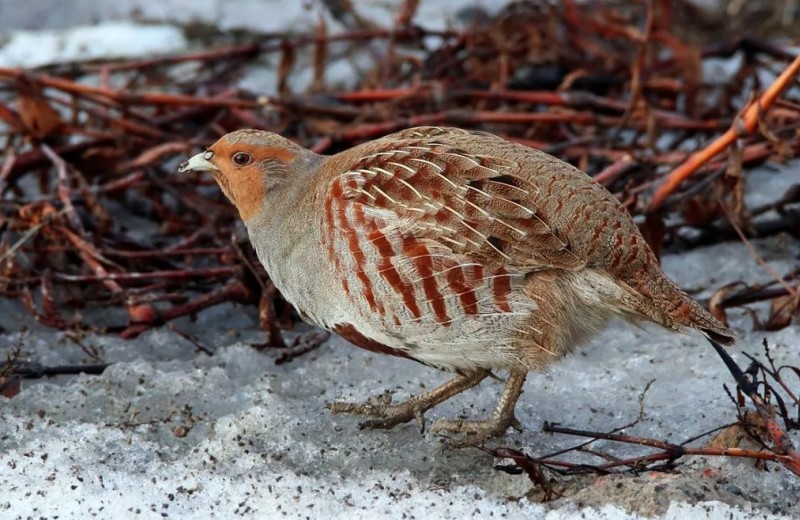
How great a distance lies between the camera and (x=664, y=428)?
125 inches

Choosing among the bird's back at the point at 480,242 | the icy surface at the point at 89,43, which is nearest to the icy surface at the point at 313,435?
the bird's back at the point at 480,242

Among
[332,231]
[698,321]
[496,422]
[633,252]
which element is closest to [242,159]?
[332,231]

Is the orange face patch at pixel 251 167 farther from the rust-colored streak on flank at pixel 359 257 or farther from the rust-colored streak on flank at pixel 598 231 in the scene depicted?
the rust-colored streak on flank at pixel 598 231

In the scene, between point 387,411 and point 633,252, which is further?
point 387,411

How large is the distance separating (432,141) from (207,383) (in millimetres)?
1084

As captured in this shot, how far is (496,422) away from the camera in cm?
312

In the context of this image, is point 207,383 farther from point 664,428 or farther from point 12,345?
point 664,428

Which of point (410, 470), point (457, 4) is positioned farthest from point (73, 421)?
point (457, 4)

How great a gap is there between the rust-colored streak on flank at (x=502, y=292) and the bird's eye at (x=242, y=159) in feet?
3.26

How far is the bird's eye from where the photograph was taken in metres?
3.40

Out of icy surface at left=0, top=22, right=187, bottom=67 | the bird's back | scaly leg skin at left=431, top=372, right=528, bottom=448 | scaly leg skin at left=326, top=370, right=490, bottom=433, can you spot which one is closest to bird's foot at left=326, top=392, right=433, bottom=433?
scaly leg skin at left=326, top=370, right=490, bottom=433

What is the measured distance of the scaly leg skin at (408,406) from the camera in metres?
3.22

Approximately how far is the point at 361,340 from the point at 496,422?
471 mm

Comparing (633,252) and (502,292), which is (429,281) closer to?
(502,292)
